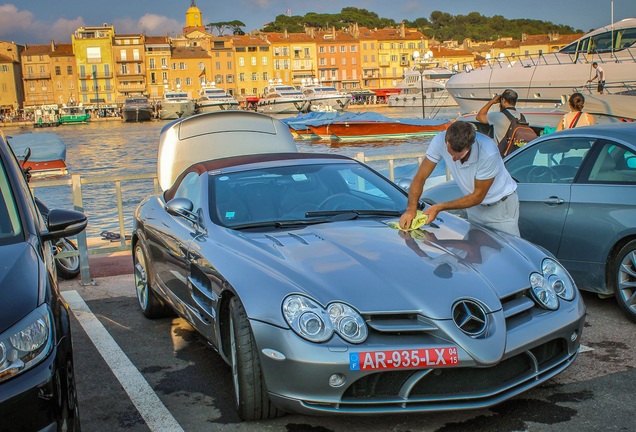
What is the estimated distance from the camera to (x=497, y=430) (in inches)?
165

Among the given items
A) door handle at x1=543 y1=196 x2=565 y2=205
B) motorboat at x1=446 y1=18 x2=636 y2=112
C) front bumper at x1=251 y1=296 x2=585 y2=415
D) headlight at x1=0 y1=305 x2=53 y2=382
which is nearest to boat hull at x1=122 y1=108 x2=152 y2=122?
motorboat at x1=446 y1=18 x2=636 y2=112

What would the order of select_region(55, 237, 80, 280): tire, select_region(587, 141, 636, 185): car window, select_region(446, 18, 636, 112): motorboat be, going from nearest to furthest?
select_region(587, 141, 636, 185): car window, select_region(55, 237, 80, 280): tire, select_region(446, 18, 636, 112): motorboat

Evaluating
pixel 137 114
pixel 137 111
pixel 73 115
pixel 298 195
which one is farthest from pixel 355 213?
pixel 73 115

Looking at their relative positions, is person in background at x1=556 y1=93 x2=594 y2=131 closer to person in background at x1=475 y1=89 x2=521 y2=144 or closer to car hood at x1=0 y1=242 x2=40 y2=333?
person in background at x1=475 y1=89 x2=521 y2=144

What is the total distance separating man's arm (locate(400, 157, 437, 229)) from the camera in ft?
17.5

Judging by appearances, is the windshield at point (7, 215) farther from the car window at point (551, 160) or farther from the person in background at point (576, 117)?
the person in background at point (576, 117)

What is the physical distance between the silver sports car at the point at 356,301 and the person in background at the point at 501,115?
4.98 m

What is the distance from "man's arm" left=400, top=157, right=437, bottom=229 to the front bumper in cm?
131

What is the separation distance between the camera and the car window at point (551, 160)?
6.86 meters

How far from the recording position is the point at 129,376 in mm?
5402

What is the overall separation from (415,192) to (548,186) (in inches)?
64.0

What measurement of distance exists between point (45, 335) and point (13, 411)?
38 centimetres

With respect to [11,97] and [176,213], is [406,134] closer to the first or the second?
[176,213]

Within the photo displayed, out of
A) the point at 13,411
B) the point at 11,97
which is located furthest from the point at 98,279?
the point at 11,97
